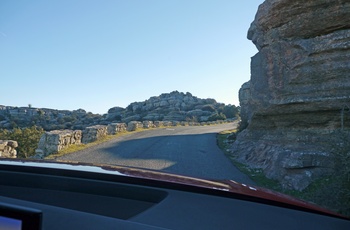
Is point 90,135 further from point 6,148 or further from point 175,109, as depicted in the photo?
point 175,109

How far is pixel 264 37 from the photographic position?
10.5 meters

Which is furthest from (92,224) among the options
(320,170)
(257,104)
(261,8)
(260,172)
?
(261,8)

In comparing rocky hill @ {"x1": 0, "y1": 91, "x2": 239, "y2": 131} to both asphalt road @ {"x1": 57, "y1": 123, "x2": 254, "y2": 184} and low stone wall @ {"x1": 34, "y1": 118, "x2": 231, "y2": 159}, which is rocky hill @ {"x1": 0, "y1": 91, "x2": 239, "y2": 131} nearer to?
low stone wall @ {"x1": 34, "y1": 118, "x2": 231, "y2": 159}

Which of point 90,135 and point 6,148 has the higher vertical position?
point 90,135

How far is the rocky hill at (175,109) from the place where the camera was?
52250 mm

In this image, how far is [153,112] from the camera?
59.3 meters

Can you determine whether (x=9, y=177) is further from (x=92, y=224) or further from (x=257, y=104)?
(x=257, y=104)

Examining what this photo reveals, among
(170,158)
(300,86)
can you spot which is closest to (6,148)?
(170,158)

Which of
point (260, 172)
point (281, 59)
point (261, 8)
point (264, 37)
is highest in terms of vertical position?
point (261, 8)

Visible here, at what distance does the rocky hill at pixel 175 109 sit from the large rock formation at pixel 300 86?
38498 mm

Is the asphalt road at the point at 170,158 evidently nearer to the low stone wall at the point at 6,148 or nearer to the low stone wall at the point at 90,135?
the low stone wall at the point at 6,148

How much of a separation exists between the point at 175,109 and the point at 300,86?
52.2 m

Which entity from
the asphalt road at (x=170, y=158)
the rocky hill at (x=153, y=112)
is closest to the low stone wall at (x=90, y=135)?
the asphalt road at (x=170, y=158)

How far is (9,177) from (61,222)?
1148 mm
